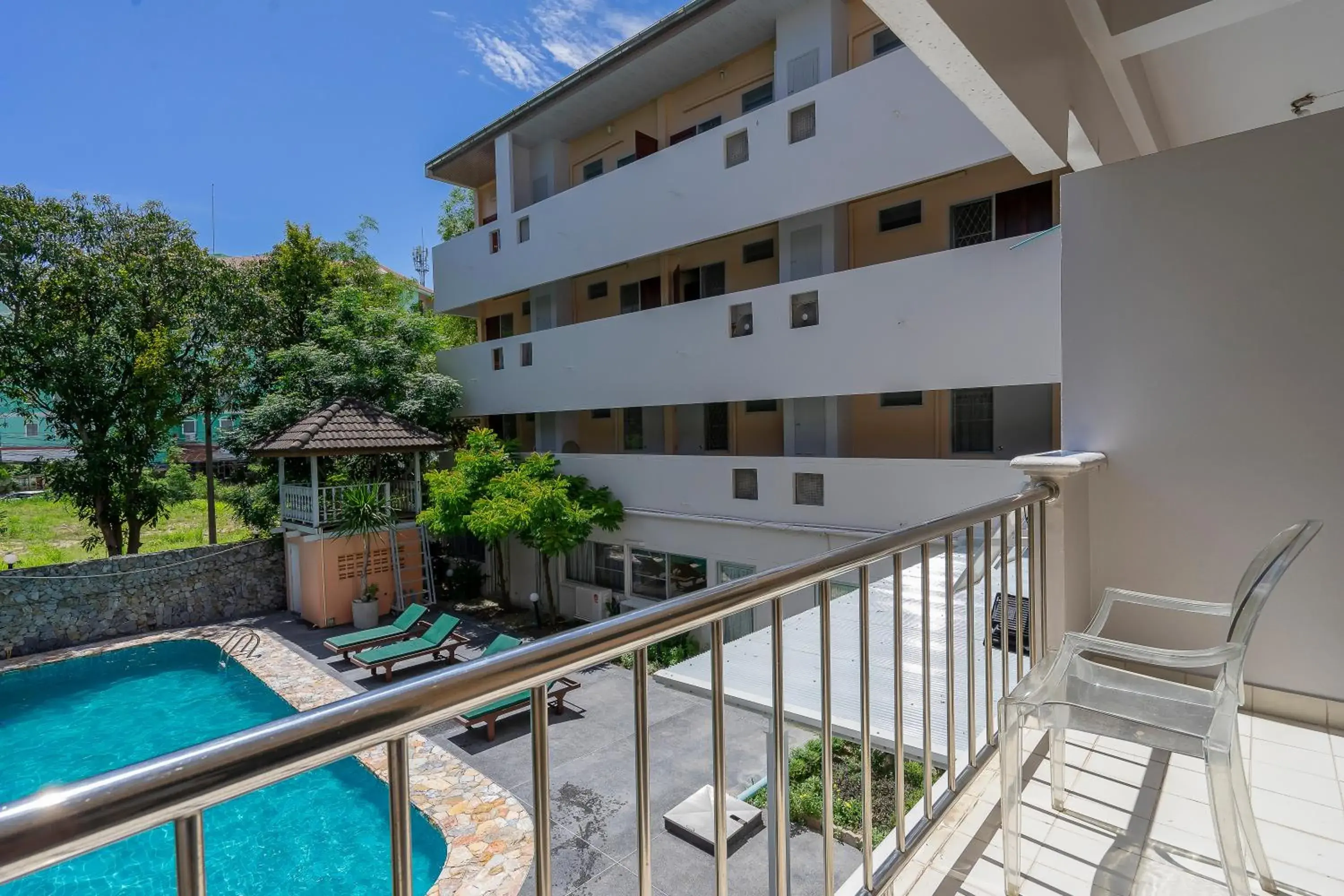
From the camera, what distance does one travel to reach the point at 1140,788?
7.48 feet

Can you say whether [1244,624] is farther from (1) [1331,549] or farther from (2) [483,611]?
(2) [483,611]

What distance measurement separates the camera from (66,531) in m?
16.8

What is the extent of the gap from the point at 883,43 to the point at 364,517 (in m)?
10.7

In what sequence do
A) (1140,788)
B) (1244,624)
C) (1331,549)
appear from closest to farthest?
(1244,624)
(1140,788)
(1331,549)

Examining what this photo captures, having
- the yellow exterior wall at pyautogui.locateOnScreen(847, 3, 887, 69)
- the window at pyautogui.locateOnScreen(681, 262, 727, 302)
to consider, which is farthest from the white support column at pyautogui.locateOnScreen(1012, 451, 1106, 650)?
the window at pyautogui.locateOnScreen(681, 262, 727, 302)

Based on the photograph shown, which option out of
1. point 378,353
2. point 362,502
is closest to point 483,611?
point 362,502

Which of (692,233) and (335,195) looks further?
(335,195)

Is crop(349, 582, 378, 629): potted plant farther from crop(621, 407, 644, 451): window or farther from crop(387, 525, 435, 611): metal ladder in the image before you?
crop(621, 407, 644, 451): window

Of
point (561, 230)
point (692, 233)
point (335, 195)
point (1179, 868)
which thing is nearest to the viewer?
point (1179, 868)

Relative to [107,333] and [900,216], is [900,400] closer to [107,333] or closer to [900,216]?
[900,216]

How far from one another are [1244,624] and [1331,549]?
1.58 meters

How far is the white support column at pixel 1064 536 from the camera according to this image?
2.77 m

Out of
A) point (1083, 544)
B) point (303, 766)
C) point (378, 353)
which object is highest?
point (378, 353)

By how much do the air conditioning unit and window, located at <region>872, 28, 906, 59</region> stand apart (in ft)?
27.3
